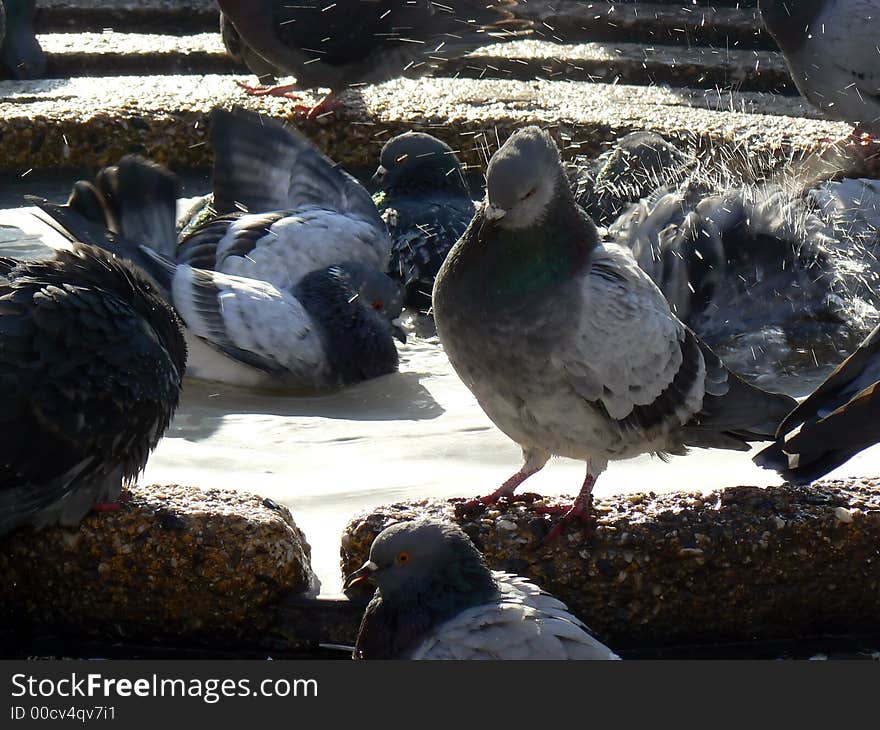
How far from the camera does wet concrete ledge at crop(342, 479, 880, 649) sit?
3777mm

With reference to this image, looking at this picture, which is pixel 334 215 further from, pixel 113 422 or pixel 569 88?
pixel 569 88

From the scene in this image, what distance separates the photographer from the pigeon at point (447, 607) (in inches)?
120

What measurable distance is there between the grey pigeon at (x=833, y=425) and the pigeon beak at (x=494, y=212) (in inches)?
40.3

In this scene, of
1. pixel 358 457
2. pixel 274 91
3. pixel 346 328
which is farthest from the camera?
pixel 274 91

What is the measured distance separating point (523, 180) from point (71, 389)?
143 cm

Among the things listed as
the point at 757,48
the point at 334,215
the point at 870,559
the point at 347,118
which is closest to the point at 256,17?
the point at 347,118

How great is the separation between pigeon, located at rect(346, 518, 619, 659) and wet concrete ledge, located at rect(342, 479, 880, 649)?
410 millimetres

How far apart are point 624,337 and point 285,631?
1.32 m

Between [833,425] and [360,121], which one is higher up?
[833,425]

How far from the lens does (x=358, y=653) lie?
132 inches

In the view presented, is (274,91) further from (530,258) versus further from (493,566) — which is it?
(493,566)

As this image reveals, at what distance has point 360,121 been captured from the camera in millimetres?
9352

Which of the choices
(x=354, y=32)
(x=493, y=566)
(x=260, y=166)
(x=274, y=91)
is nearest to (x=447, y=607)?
(x=493, y=566)

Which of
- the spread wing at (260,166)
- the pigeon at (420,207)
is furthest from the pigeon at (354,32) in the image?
the spread wing at (260,166)
